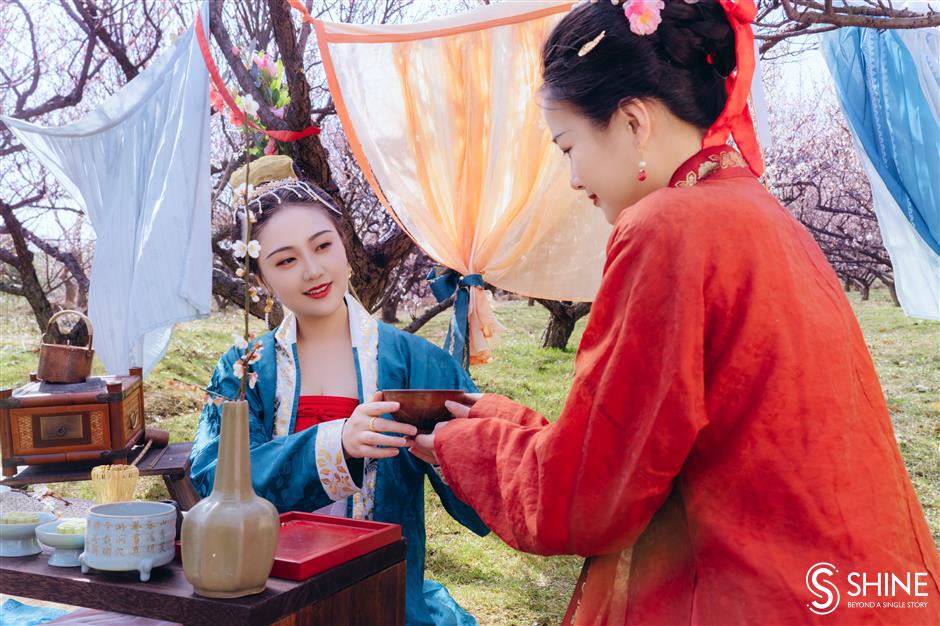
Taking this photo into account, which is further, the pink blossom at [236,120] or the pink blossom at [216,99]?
the pink blossom at [216,99]

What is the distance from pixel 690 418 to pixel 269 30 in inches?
215

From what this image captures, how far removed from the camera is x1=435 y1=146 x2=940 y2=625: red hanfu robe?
116 centimetres

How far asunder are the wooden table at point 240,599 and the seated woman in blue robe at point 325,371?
20.1 inches

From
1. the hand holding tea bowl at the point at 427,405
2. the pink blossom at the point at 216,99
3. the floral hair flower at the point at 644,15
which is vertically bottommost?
the hand holding tea bowl at the point at 427,405

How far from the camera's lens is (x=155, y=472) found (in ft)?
11.7

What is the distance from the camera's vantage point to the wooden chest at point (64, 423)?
3271mm

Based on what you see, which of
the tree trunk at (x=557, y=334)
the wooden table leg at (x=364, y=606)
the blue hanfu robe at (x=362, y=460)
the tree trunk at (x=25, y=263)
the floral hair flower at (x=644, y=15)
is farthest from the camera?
the tree trunk at (x=557, y=334)

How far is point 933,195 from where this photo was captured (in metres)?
4.35

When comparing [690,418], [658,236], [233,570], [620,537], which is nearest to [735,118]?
[658,236]

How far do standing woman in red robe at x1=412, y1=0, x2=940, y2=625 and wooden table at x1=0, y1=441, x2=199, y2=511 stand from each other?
8.35 feet

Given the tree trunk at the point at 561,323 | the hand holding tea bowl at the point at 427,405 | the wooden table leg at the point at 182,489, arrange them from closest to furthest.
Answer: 1. the hand holding tea bowl at the point at 427,405
2. the wooden table leg at the point at 182,489
3. the tree trunk at the point at 561,323

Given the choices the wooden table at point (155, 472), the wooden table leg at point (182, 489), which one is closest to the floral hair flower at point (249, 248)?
the wooden table at point (155, 472)

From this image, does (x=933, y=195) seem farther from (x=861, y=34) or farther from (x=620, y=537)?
(x=620, y=537)

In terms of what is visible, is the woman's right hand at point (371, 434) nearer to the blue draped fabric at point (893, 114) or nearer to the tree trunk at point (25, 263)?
the blue draped fabric at point (893, 114)
